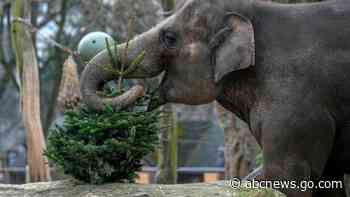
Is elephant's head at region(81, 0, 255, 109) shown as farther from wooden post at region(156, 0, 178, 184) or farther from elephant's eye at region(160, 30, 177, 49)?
wooden post at region(156, 0, 178, 184)

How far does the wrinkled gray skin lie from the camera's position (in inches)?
136

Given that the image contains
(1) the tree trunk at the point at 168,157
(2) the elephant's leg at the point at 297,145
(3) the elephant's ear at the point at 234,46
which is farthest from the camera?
(1) the tree trunk at the point at 168,157

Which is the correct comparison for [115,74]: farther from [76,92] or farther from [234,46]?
[76,92]

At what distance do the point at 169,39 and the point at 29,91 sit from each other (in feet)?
14.7

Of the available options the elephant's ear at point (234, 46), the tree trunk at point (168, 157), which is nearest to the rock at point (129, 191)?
the elephant's ear at point (234, 46)

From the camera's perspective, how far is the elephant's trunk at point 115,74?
13.4 ft

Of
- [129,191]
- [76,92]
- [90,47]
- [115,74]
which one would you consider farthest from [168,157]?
[115,74]

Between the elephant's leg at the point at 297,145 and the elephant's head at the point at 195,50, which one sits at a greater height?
the elephant's head at the point at 195,50

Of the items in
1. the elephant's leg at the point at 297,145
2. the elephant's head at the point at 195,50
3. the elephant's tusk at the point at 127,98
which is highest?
the elephant's head at the point at 195,50

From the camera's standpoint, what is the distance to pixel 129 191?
423 centimetres

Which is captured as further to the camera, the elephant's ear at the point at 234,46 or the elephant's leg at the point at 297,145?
the elephant's ear at the point at 234,46

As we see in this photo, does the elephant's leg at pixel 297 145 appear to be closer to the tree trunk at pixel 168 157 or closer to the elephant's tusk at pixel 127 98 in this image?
the elephant's tusk at pixel 127 98

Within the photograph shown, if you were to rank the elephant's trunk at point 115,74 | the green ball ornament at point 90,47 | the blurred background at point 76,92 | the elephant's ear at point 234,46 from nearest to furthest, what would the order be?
the elephant's ear at point 234,46, the elephant's trunk at point 115,74, the green ball ornament at point 90,47, the blurred background at point 76,92

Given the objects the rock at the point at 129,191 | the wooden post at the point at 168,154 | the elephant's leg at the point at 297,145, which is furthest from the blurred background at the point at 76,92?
the elephant's leg at the point at 297,145
